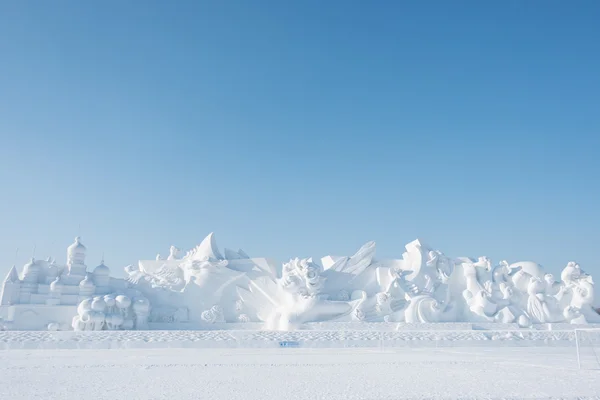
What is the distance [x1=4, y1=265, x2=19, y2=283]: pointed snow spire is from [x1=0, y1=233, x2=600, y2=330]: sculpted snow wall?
38mm

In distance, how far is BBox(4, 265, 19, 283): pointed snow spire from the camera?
13.6m

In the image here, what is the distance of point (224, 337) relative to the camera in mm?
11375

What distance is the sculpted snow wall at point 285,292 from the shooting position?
1367 cm

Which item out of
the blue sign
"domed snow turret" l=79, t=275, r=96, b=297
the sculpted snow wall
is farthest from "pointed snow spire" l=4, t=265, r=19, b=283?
the blue sign

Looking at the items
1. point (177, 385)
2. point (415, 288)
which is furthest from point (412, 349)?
point (177, 385)

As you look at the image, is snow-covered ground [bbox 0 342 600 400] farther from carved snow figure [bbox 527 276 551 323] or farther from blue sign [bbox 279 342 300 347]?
carved snow figure [bbox 527 276 551 323]

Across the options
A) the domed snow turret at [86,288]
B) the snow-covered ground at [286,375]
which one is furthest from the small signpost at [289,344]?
the domed snow turret at [86,288]

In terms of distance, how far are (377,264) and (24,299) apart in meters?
11.6

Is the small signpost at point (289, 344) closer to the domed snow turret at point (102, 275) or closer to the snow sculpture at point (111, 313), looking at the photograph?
the snow sculpture at point (111, 313)

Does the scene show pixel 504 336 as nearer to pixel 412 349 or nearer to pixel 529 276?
pixel 412 349

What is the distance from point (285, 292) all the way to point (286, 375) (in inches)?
320

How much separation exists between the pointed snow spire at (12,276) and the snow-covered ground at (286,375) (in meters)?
4.38

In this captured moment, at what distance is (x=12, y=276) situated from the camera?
13.8 m

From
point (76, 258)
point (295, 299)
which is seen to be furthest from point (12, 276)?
point (295, 299)
